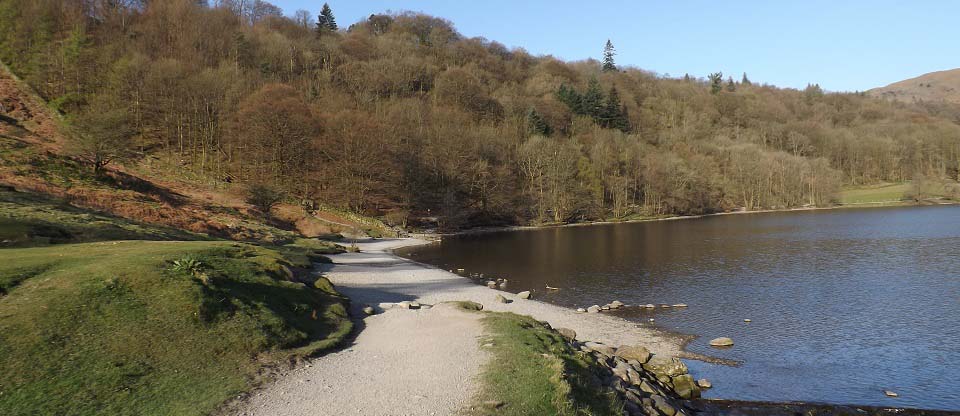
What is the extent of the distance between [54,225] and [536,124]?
94849mm

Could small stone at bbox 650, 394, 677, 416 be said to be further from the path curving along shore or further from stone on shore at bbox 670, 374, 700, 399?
the path curving along shore

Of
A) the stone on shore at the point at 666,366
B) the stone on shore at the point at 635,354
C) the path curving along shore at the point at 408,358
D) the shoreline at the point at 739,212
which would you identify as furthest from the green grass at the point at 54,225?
the shoreline at the point at 739,212

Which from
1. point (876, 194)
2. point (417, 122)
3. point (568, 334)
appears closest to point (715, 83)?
point (876, 194)

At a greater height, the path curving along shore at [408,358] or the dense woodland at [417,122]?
the dense woodland at [417,122]

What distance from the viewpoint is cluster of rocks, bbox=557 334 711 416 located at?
13539mm

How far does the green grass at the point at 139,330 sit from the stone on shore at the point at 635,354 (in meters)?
9.07

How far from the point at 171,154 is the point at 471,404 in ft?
257

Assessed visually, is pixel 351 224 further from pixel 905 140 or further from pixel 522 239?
pixel 905 140

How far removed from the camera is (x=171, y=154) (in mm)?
74812

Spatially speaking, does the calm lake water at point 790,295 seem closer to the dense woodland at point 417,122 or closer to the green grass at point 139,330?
the green grass at point 139,330

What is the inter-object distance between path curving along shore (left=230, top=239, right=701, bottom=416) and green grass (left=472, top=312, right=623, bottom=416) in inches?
20.0

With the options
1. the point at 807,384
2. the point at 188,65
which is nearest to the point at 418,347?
the point at 807,384

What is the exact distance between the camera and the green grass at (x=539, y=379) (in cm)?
1095

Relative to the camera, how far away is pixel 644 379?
49.3ft
